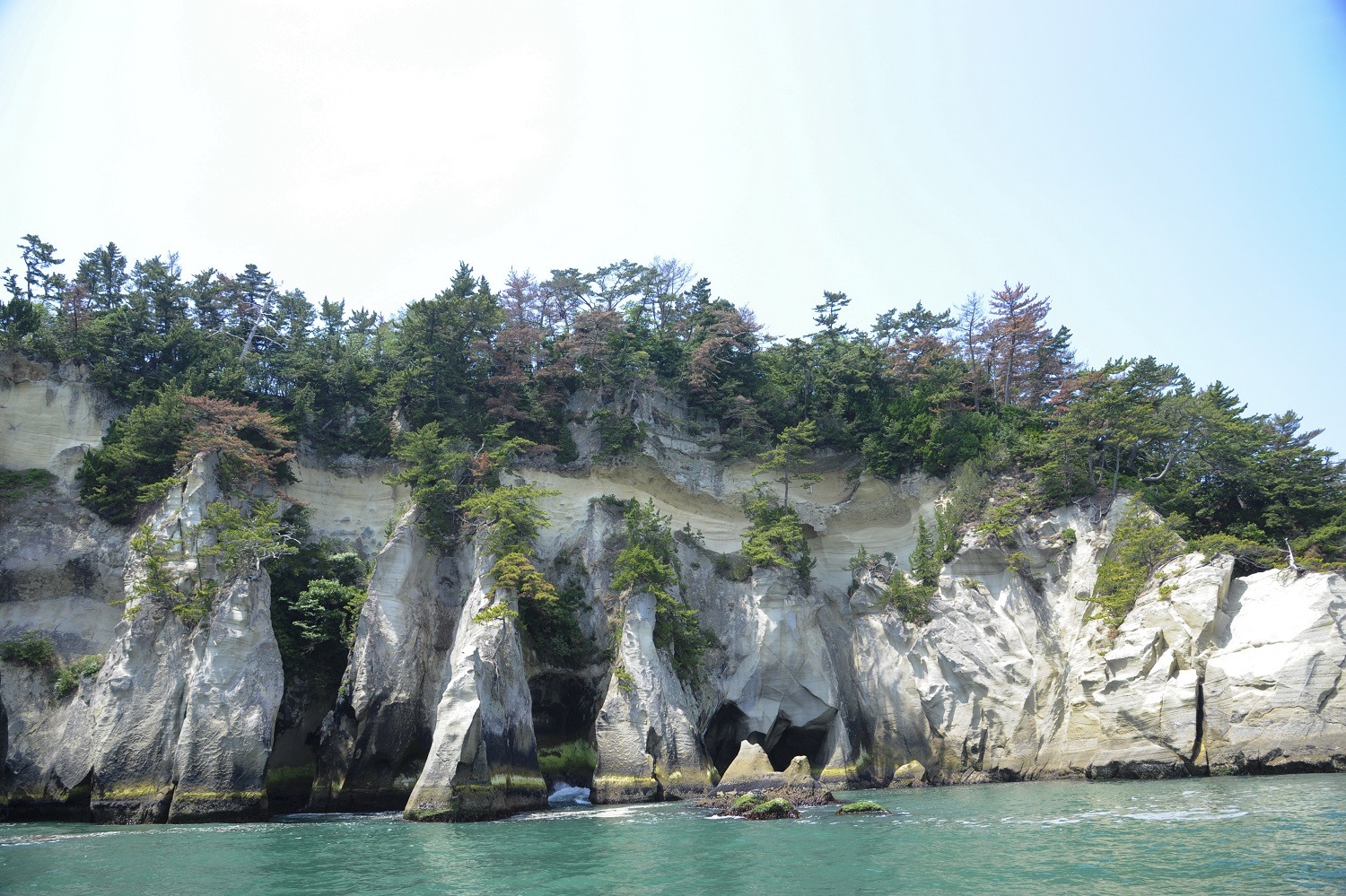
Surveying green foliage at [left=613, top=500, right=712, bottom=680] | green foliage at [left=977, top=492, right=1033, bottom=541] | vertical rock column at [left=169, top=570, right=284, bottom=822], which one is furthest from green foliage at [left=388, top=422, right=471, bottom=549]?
green foliage at [left=977, top=492, right=1033, bottom=541]

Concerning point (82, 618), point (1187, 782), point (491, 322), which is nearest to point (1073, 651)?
point (1187, 782)

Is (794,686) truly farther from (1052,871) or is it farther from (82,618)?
(82,618)

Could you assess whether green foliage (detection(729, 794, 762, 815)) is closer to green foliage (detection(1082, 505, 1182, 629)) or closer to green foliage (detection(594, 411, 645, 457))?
green foliage (detection(1082, 505, 1182, 629))

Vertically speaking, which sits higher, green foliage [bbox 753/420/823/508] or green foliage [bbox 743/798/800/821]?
green foliage [bbox 753/420/823/508]

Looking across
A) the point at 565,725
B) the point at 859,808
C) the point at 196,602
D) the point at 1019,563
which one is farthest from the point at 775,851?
the point at 1019,563

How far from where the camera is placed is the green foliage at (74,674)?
27312mm

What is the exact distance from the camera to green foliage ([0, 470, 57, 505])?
30.7m

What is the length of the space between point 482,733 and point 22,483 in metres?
19.5

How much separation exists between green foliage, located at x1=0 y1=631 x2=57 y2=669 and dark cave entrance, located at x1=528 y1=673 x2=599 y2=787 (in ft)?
49.2

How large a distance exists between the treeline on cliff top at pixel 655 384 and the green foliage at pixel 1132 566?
82 cm

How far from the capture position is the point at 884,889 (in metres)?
13.0

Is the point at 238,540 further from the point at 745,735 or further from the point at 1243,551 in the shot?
the point at 1243,551

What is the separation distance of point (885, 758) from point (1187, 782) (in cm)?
1106

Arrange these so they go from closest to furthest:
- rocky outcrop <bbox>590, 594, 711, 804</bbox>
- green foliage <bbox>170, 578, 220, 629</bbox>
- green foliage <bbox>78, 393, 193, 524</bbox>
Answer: green foliage <bbox>170, 578, 220, 629</bbox> → rocky outcrop <bbox>590, 594, 711, 804</bbox> → green foliage <bbox>78, 393, 193, 524</bbox>
